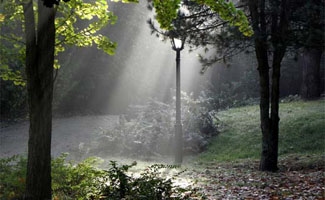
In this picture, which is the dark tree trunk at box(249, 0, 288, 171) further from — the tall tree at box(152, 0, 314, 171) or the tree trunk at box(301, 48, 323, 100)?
the tree trunk at box(301, 48, 323, 100)

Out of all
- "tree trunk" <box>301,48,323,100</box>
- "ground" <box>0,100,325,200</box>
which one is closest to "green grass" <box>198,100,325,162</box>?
"ground" <box>0,100,325,200</box>

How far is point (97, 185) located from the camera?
4.25m

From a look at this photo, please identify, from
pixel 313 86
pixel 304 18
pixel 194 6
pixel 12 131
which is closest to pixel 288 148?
pixel 304 18


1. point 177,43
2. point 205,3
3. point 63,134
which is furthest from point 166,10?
point 63,134

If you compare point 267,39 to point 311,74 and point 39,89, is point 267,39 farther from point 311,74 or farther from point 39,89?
point 311,74

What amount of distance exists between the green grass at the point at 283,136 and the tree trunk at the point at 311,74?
45.4 inches

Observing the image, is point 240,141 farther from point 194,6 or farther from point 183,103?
point 194,6

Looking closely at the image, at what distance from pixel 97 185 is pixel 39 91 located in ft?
4.61

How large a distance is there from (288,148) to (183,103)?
4286 mm

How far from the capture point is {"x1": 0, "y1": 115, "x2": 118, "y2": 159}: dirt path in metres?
10.8

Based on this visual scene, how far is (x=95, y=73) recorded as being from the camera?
16.8 m

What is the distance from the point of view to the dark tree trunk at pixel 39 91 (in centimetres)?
355

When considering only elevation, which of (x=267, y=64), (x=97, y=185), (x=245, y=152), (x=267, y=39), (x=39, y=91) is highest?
(x=267, y=39)

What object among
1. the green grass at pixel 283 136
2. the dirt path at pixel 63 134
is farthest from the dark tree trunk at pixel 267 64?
A: the dirt path at pixel 63 134
